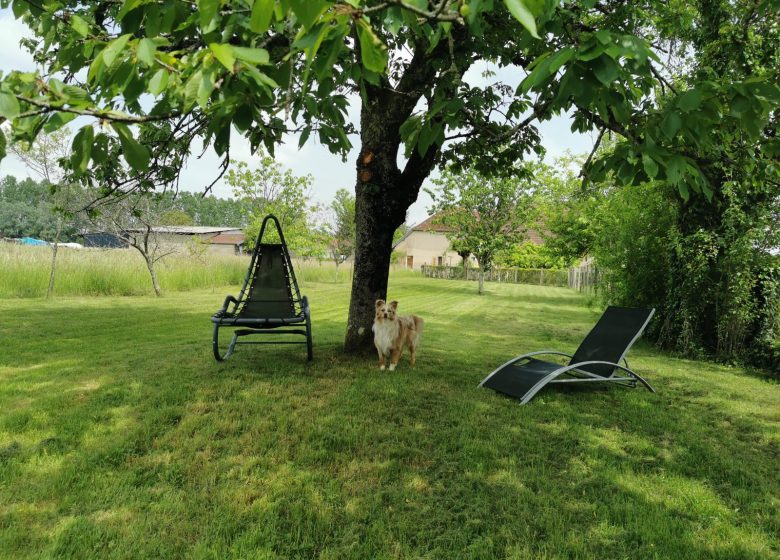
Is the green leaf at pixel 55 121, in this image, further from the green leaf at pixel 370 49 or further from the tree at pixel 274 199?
the tree at pixel 274 199

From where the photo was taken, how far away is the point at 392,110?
5539 millimetres

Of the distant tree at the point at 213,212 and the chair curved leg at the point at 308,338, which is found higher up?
the distant tree at the point at 213,212

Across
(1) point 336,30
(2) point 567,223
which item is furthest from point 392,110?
(2) point 567,223

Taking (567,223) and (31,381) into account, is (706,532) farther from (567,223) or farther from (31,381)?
(567,223)

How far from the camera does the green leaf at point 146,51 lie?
1.36 meters

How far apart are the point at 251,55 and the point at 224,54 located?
9 cm

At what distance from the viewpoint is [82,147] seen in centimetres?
158

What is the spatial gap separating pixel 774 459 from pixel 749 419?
3.51 feet

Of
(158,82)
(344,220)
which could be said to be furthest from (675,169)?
(344,220)

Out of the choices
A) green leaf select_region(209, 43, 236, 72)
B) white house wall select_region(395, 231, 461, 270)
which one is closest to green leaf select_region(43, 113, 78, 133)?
green leaf select_region(209, 43, 236, 72)

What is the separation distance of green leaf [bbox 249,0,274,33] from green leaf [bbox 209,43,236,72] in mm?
142

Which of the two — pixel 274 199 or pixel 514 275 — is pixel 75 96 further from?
pixel 514 275

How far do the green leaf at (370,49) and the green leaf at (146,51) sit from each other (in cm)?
63

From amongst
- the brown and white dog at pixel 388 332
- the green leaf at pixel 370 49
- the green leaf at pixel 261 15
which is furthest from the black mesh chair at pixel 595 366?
the green leaf at pixel 261 15
